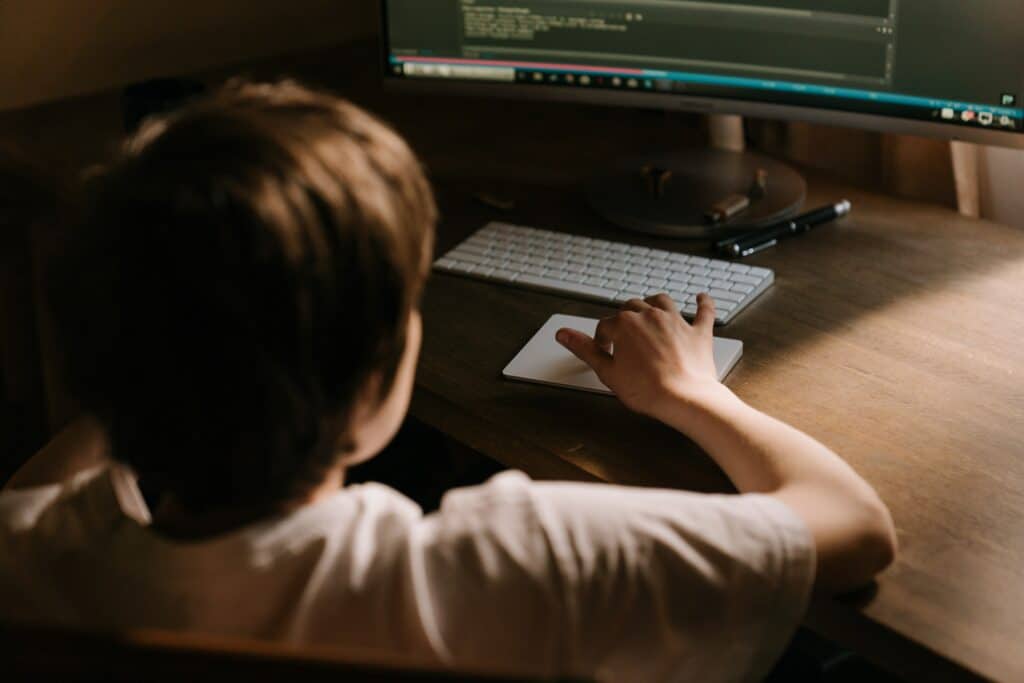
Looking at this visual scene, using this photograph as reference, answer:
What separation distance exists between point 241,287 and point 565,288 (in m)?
0.65

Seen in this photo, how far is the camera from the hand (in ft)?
3.26

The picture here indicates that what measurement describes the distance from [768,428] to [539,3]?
0.67 metres

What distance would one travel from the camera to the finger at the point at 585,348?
1.05 meters

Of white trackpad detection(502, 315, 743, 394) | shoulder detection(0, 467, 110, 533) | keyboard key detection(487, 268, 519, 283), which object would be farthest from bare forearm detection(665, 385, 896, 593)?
shoulder detection(0, 467, 110, 533)

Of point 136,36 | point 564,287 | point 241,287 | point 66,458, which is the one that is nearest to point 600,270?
point 564,287

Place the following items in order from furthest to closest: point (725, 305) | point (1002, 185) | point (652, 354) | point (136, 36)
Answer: point (136, 36)
point (1002, 185)
point (725, 305)
point (652, 354)

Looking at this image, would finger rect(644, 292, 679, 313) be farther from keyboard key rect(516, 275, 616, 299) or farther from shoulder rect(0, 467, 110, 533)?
shoulder rect(0, 467, 110, 533)

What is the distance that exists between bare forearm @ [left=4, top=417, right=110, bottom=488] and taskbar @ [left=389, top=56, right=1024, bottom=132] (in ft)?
2.23

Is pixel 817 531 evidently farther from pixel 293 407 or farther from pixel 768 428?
pixel 293 407

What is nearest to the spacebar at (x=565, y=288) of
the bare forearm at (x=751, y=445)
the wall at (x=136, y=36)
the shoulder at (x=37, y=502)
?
the bare forearm at (x=751, y=445)

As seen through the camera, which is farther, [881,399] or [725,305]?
[725,305]

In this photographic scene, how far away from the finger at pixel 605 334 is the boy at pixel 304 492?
0.33m

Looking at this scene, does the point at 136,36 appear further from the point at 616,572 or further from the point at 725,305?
the point at 616,572

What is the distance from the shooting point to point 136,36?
6.14ft
